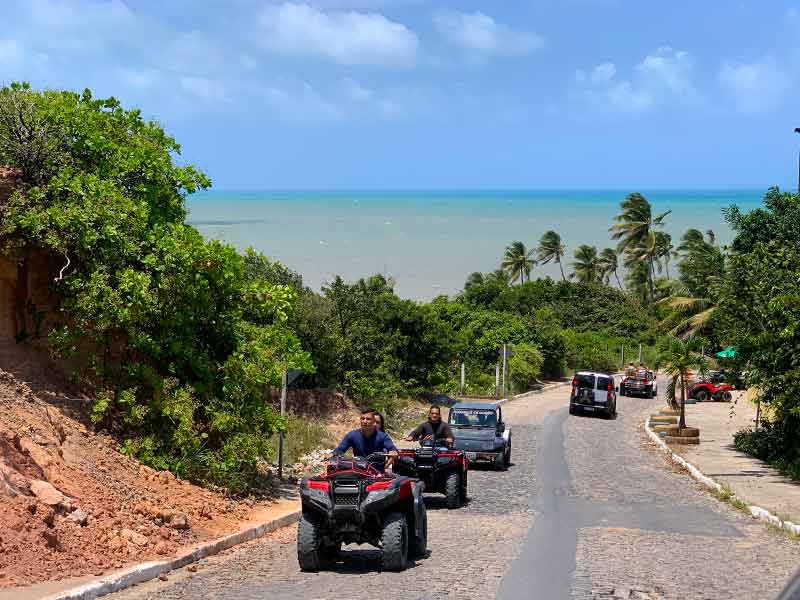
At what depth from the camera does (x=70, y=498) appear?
1155 cm

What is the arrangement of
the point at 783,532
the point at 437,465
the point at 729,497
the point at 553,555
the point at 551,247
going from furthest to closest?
the point at 551,247 → the point at 729,497 → the point at 437,465 → the point at 783,532 → the point at 553,555

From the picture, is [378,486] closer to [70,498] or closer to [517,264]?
[70,498]

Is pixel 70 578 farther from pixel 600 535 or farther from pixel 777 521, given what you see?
pixel 777 521

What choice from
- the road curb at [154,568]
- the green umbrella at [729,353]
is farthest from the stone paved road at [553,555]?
the green umbrella at [729,353]

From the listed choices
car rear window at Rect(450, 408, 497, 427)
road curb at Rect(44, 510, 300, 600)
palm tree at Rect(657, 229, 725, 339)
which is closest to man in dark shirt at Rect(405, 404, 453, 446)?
road curb at Rect(44, 510, 300, 600)

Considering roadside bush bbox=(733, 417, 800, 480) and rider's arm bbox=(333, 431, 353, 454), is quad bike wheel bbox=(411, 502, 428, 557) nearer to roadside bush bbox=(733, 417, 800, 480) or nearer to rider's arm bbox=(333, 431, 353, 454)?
rider's arm bbox=(333, 431, 353, 454)

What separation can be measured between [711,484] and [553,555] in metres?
9.89

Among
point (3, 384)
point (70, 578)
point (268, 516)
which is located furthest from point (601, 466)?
point (70, 578)

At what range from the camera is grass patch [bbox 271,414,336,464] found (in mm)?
21641

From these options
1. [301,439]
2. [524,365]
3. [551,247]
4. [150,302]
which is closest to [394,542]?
[150,302]

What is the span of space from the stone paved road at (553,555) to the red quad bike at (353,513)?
0.26 metres

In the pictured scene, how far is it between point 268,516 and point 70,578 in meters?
5.12

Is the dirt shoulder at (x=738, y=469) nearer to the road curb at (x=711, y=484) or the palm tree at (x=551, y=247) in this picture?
the road curb at (x=711, y=484)

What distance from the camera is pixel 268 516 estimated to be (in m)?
14.7
